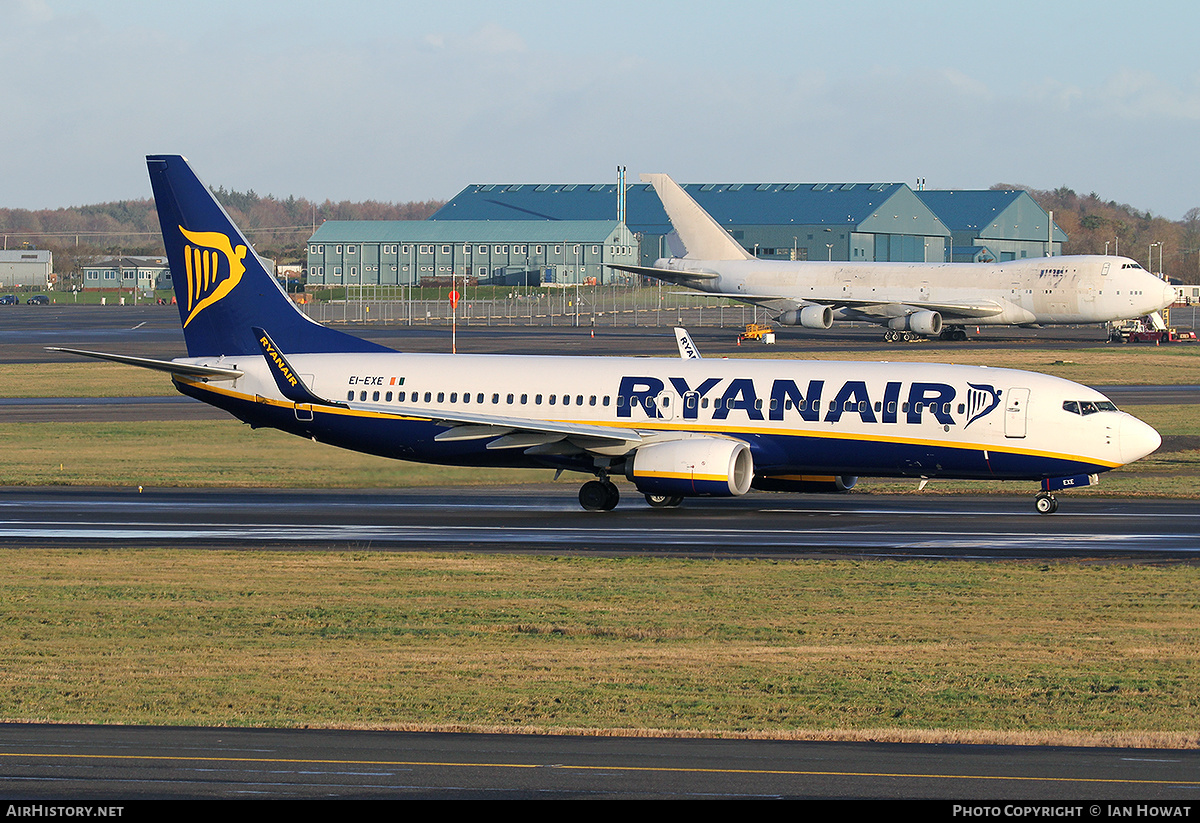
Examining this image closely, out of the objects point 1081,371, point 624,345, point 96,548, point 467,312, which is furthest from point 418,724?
point 467,312

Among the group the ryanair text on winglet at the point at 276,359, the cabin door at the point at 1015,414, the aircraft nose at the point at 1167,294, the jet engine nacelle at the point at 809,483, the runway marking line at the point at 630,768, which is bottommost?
the runway marking line at the point at 630,768

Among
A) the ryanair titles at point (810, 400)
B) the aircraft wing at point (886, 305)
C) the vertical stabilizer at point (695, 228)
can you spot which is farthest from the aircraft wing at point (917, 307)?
the ryanair titles at point (810, 400)

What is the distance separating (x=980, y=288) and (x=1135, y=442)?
68.5 meters

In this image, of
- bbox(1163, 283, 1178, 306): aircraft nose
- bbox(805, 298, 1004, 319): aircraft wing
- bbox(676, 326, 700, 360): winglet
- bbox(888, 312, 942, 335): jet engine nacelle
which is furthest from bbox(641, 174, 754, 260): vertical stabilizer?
bbox(676, 326, 700, 360): winglet

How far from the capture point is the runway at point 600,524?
32.0 meters

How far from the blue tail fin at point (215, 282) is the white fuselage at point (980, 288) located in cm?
6744

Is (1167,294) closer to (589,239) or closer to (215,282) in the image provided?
(215,282)

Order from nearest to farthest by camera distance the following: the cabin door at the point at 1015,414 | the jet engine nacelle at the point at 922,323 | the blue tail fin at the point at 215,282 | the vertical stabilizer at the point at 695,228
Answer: the cabin door at the point at 1015,414
the blue tail fin at the point at 215,282
the jet engine nacelle at the point at 922,323
the vertical stabilizer at the point at 695,228

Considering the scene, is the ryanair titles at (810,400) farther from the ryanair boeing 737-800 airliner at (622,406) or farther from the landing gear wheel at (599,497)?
the landing gear wheel at (599,497)

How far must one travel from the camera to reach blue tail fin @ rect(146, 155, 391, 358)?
42406 mm

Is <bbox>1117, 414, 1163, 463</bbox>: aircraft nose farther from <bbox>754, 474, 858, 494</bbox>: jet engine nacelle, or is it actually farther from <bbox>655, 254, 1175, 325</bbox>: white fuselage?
<bbox>655, 254, 1175, 325</bbox>: white fuselage

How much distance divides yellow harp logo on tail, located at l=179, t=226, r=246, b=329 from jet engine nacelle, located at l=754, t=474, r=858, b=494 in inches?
630

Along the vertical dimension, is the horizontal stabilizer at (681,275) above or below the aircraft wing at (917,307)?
above
